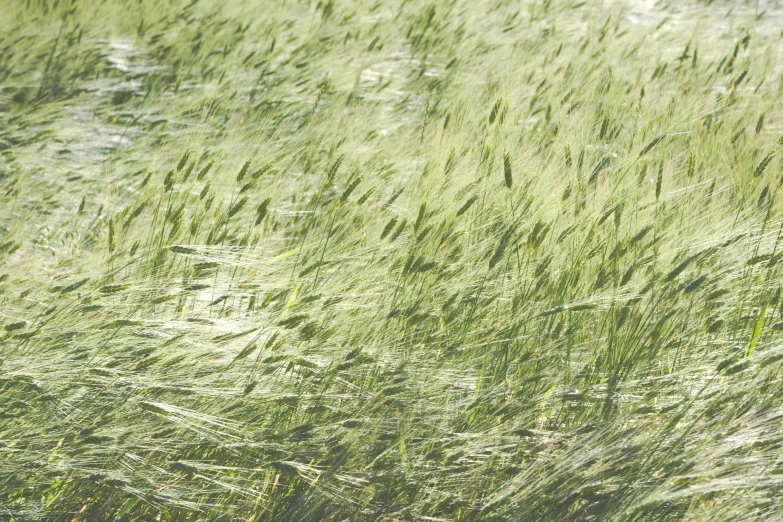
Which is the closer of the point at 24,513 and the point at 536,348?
the point at 24,513

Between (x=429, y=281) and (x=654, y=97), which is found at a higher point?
(x=654, y=97)

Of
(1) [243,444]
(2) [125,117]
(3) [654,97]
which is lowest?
(2) [125,117]

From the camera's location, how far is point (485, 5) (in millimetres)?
4086

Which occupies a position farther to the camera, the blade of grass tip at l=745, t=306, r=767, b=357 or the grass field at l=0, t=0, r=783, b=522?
the blade of grass tip at l=745, t=306, r=767, b=357

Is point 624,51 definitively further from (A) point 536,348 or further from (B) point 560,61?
(A) point 536,348

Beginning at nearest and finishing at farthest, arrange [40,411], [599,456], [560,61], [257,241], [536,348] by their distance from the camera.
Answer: [599,456] → [40,411] → [536,348] → [257,241] → [560,61]

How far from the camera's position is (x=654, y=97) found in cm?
268

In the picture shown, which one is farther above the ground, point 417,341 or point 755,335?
point 755,335

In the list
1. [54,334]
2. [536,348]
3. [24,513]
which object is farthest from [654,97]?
[24,513]

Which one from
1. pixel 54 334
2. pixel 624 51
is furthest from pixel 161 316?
pixel 624 51

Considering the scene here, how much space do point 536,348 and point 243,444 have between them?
26.5 inches

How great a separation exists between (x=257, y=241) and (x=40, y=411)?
2.31ft

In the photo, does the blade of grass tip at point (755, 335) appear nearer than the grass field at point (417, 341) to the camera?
No

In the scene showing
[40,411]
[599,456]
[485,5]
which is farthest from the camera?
[485,5]
